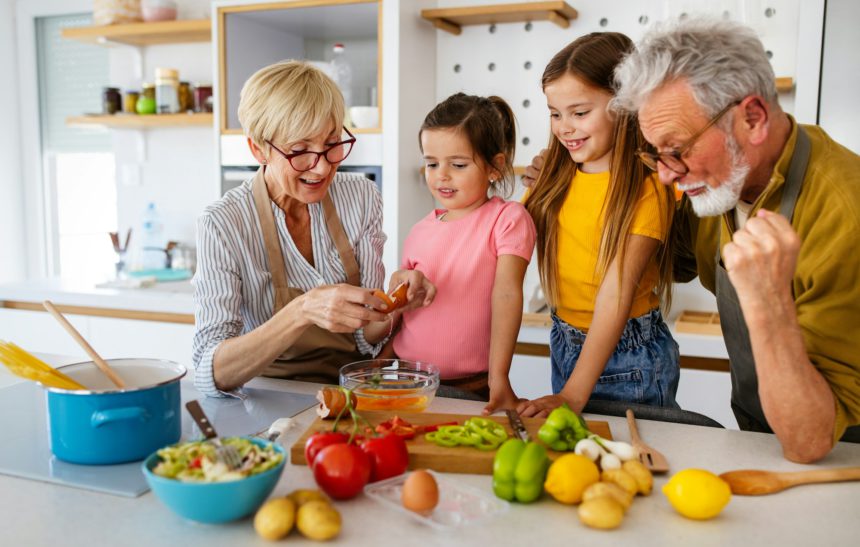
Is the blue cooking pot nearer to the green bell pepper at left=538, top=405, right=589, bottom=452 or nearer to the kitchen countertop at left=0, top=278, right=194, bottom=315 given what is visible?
the green bell pepper at left=538, top=405, right=589, bottom=452

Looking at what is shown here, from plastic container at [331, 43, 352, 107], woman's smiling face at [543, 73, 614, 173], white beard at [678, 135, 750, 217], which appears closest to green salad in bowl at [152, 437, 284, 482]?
white beard at [678, 135, 750, 217]

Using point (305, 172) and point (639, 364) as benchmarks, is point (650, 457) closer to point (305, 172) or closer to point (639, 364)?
point (639, 364)

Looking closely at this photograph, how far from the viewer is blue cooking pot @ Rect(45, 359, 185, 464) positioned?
3.57 feet

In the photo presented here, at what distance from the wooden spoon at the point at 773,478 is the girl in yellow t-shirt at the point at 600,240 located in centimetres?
41

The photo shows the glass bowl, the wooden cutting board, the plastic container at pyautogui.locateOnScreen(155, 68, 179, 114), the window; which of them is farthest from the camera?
the window

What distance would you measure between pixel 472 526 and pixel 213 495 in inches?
12.6

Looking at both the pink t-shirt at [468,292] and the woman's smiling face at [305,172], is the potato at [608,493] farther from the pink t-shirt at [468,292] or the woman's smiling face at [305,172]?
the woman's smiling face at [305,172]

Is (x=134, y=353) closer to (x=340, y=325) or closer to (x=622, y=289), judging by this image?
(x=340, y=325)

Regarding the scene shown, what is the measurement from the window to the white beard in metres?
3.59

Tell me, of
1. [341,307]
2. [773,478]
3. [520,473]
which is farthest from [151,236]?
[773,478]

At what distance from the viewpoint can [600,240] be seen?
1688 millimetres

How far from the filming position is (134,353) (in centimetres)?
321

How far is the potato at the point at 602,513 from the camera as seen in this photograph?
3.08 feet

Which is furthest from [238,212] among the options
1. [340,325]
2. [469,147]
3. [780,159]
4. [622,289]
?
[780,159]
